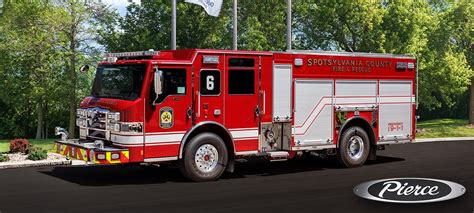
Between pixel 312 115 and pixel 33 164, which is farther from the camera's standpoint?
pixel 33 164

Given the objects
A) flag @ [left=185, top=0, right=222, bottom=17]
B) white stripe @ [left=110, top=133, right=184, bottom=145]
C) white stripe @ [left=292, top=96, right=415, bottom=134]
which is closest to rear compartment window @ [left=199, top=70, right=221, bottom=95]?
white stripe @ [left=110, top=133, right=184, bottom=145]

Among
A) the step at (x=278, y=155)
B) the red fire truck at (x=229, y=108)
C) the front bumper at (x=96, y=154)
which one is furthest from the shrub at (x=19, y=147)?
the step at (x=278, y=155)

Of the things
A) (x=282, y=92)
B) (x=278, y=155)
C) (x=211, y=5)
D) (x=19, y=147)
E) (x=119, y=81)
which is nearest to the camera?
(x=119, y=81)

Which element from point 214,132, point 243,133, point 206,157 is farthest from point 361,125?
point 206,157

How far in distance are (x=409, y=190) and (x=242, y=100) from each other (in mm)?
4013

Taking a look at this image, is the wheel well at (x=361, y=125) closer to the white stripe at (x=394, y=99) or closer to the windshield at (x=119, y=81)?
the white stripe at (x=394, y=99)

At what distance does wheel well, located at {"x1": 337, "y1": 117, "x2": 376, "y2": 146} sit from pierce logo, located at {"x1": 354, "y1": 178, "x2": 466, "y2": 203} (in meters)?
2.30

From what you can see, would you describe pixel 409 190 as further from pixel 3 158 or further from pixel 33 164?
pixel 3 158

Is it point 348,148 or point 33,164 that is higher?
point 348,148

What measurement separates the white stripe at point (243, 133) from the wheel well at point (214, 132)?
0.14 meters

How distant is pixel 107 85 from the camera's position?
1259cm

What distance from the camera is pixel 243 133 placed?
42.0 ft

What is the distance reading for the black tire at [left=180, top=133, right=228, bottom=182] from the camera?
39.6 ft

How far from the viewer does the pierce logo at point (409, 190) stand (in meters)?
10.5
